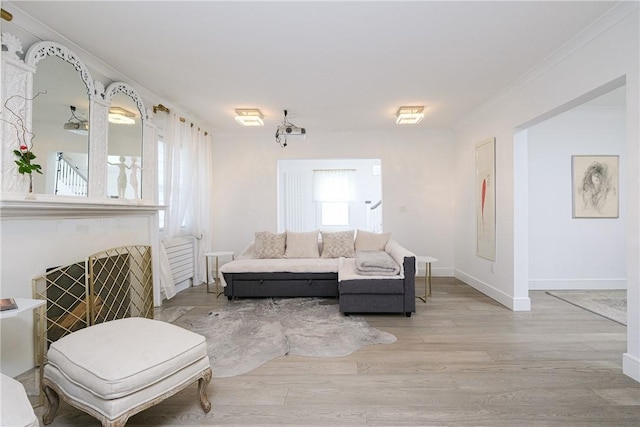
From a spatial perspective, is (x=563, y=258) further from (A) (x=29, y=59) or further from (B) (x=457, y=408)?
(A) (x=29, y=59)

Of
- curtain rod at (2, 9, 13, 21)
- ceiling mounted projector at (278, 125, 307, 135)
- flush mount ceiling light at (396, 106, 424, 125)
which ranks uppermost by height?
flush mount ceiling light at (396, 106, 424, 125)

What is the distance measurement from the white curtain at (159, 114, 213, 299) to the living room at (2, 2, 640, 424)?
27 centimetres

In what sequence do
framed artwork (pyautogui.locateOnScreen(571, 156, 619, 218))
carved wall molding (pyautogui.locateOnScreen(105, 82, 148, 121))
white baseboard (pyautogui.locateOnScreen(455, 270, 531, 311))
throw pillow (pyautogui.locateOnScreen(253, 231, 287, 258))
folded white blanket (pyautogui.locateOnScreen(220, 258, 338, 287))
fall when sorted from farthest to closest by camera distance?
throw pillow (pyautogui.locateOnScreen(253, 231, 287, 258))
framed artwork (pyautogui.locateOnScreen(571, 156, 619, 218))
folded white blanket (pyautogui.locateOnScreen(220, 258, 338, 287))
white baseboard (pyautogui.locateOnScreen(455, 270, 531, 311))
carved wall molding (pyautogui.locateOnScreen(105, 82, 148, 121))

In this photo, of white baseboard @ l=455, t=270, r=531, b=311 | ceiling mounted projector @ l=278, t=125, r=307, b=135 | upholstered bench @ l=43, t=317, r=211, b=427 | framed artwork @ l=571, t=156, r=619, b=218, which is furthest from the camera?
framed artwork @ l=571, t=156, r=619, b=218

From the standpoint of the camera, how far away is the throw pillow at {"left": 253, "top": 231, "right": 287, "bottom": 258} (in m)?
4.80

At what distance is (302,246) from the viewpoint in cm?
489

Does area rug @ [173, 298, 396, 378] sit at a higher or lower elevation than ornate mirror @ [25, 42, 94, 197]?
lower

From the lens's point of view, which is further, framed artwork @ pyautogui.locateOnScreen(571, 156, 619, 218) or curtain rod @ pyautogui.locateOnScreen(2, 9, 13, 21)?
framed artwork @ pyautogui.locateOnScreen(571, 156, 619, 218)

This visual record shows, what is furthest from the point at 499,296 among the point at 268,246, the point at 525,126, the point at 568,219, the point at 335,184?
the point at 335,184

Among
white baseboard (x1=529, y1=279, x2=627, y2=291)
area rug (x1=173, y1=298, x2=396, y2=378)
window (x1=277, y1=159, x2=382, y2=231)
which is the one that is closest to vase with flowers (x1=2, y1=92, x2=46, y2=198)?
area rug (x1=173, y1=298, x2=396, y2=378)

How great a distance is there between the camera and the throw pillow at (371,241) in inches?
190

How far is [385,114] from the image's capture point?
468 centimetres

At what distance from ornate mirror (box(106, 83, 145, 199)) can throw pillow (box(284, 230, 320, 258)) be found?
2.19 m

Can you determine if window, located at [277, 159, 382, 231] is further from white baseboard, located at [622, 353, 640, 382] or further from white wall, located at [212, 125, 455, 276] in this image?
white baseboard, located at [622, 353, 640, 382]
